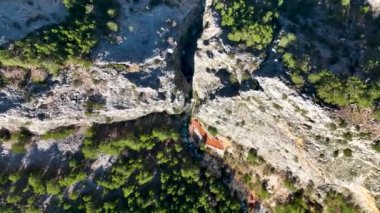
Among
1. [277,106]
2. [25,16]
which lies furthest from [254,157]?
Answer: [25,16]

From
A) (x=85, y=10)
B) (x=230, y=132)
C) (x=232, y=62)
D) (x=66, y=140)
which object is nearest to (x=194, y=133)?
(x=230, y=132)

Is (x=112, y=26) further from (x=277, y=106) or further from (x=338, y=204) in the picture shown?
(x=338, y=204)

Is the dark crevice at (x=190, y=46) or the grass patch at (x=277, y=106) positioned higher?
the dark crevice at (x=190, y=46)

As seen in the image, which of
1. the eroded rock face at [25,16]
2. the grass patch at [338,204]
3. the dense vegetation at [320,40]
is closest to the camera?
the dense vegetation at [320,40]

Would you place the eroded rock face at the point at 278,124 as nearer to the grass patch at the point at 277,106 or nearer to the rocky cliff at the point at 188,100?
the grass patch at the point at 277,106

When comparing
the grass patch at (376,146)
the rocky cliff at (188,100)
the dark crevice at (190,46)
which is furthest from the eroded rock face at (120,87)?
the grass patch at (376,146)

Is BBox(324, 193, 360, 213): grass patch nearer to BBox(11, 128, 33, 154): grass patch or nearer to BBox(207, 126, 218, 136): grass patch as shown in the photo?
BBox(207, 126, 218, 136): grass patch

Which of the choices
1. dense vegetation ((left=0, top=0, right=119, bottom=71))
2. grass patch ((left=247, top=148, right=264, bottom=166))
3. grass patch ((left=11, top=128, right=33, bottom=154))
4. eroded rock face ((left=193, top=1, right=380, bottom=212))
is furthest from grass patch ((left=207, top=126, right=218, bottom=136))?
grass patch ((left=11, top=128, right=33, bottom=154))
